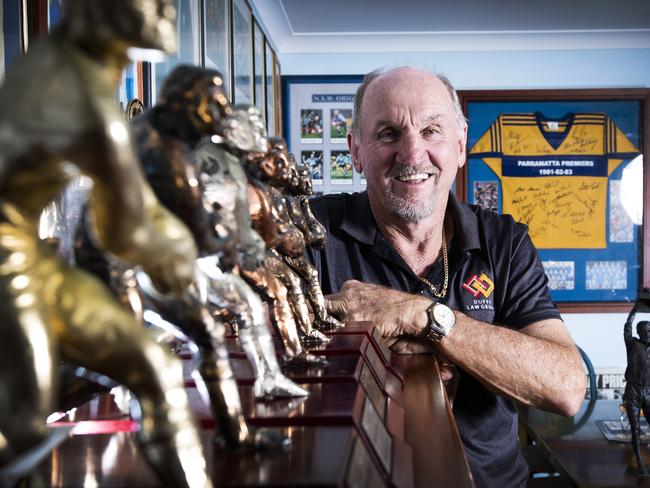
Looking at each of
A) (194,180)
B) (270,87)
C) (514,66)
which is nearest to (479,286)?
(194,180)

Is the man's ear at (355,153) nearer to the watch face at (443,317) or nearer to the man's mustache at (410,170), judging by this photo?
the man's mustache at (410,170)

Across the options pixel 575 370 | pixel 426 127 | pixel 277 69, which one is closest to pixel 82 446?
pixel 575 370

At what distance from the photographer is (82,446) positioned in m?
0.49

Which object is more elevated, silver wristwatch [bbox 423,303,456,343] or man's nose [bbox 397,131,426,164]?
man's nose [bbox 397,131,426,164]

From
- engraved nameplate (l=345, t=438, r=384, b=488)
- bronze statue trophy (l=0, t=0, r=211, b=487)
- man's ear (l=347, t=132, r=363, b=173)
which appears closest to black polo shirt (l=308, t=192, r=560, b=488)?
man's ear (l=347, t=132, r=363, b=173)

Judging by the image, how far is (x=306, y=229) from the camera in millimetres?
868

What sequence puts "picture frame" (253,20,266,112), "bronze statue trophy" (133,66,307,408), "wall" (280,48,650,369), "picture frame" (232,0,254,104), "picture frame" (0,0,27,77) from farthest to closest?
"wall" (280,48,650,369) < "picture frame" (253,20,266,112) < "picture frame" (232,0,254,104) < "picture frame" (0,0,27,77) < "bronze statue trophy" (133,66,307,408)

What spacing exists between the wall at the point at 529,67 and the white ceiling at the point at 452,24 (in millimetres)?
40

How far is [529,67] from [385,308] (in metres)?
3.08

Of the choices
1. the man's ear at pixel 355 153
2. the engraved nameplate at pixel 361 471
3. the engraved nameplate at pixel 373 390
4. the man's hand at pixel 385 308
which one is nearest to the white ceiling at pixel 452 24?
the man's ear at pixel 355 153

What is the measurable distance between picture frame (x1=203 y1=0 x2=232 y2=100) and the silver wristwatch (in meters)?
0.76

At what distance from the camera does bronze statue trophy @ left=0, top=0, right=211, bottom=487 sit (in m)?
0.29

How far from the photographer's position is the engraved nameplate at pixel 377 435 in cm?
52

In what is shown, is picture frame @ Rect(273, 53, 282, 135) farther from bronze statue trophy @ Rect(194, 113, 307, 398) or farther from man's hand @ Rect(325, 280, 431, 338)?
bronze statue trophy @ Rect(194, 113, 307, 398)
